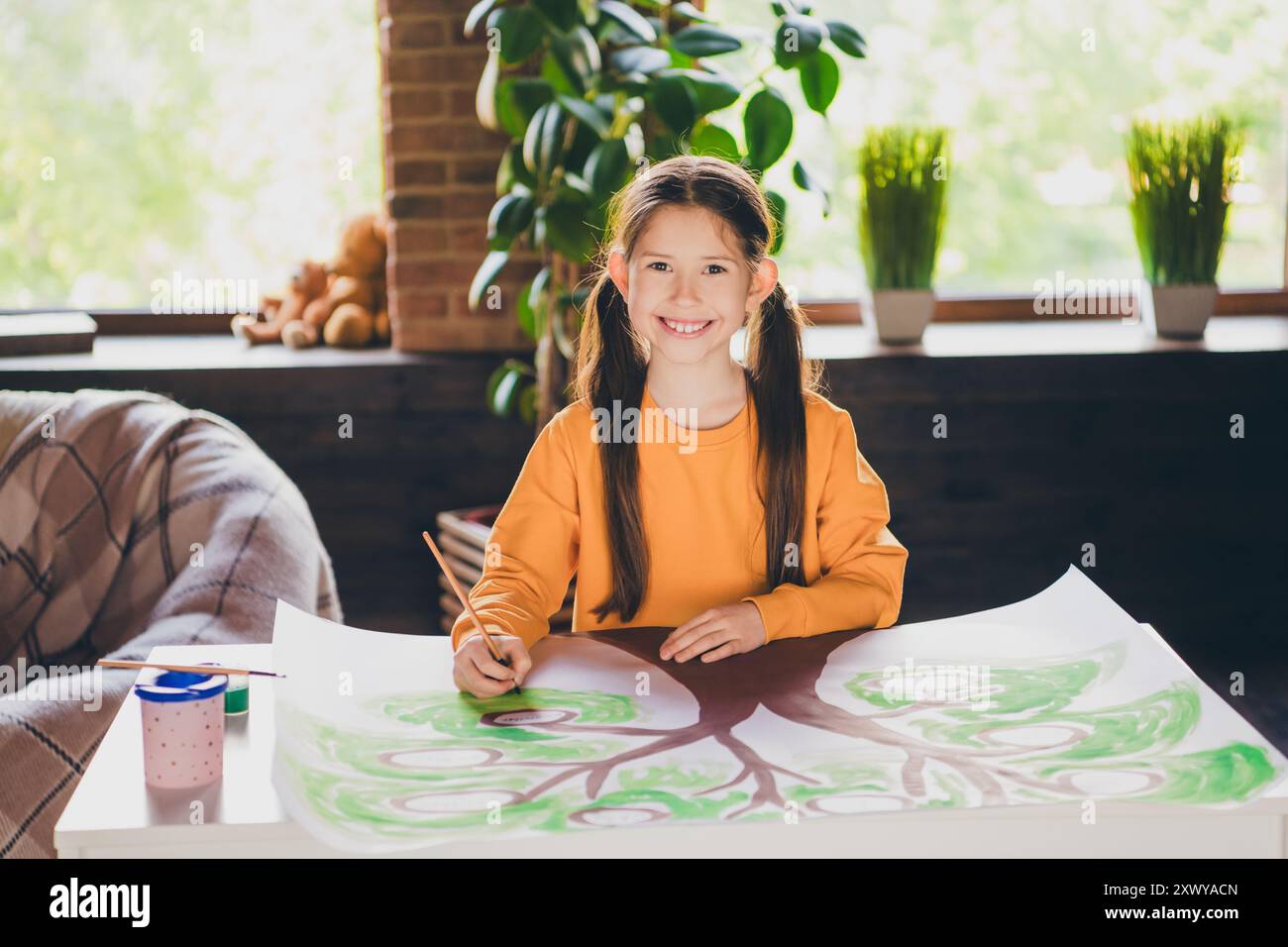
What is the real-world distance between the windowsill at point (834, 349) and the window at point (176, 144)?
215 mm

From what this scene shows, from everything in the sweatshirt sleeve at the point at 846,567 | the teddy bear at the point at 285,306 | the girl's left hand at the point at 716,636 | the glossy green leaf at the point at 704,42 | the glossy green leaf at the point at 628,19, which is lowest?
the girl's left hand at the point at 716,636

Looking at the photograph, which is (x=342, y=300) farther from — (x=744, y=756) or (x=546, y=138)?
(x=744, y=756)

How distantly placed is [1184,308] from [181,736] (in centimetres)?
257

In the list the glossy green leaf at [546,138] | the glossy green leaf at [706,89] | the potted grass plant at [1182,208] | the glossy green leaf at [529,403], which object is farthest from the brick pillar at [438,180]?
the potted grass plant at [1182,208]

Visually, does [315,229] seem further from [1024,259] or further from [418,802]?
[418,802]

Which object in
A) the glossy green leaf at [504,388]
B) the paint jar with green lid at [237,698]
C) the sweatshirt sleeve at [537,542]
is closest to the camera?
the paint jar with green lid at [237,698]

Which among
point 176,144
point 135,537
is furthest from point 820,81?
point 176,144

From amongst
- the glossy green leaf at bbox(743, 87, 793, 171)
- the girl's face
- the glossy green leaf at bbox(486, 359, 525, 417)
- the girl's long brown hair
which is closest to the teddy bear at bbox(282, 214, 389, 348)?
the glossy green leaf at bbox(486, 359, 525, 417)

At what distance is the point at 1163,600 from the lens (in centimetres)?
290

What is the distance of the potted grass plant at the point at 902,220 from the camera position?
2801mm

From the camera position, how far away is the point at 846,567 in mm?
1421

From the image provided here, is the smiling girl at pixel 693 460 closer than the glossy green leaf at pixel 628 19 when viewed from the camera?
Yes

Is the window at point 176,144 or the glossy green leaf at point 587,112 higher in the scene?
the window at point 176,144

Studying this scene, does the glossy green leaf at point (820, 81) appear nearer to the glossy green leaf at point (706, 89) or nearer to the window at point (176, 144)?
the glossy green leaf at point (706, 89)
